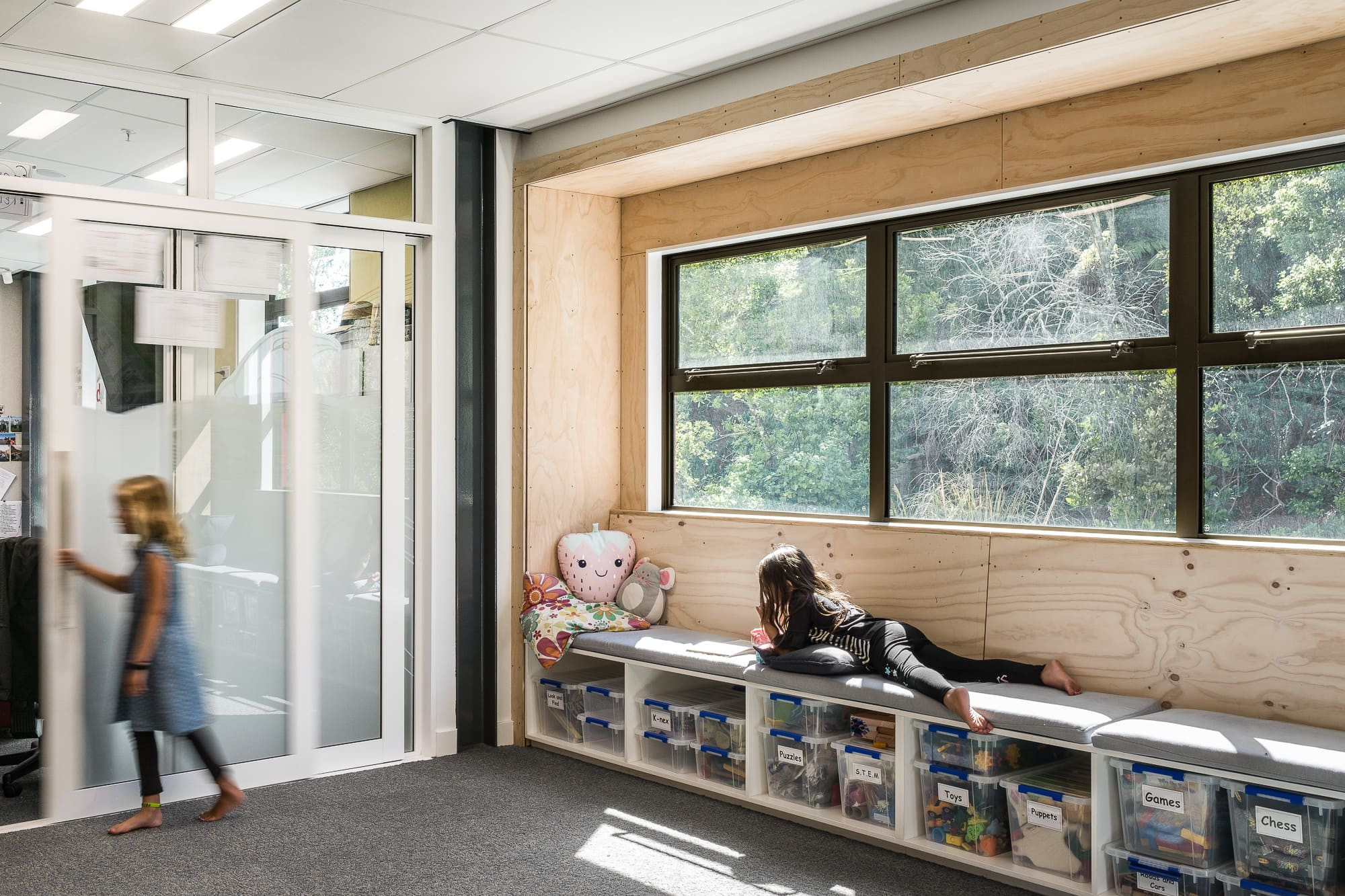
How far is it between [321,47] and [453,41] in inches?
17.9

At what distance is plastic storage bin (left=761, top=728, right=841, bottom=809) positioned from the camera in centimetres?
379

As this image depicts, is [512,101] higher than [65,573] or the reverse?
higher

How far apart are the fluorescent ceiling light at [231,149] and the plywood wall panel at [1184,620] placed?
10.4ft

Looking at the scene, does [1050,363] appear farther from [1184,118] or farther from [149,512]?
[149,512]

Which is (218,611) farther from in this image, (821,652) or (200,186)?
(821,652)

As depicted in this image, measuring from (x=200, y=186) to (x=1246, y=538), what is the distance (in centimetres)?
380

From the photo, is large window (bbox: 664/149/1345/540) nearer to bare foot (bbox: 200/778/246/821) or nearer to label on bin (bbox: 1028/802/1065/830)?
label on bin (bbox: 1028/802/1065/830)

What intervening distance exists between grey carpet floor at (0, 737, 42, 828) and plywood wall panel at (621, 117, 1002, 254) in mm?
3250

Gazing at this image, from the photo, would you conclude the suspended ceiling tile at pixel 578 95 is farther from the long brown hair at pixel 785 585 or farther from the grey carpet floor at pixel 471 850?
the grey carpet floor at pixel 471 850

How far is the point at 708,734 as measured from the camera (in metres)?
4.17

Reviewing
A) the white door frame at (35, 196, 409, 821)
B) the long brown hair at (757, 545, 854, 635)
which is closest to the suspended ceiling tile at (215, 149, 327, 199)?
the white door frame at (35, 196, 409, 821)

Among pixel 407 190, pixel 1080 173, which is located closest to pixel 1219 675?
pixel 1080 173

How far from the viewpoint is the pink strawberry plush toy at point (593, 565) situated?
4887mm

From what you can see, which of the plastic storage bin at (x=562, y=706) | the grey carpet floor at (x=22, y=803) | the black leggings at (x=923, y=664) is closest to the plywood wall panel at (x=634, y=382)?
the plastic storage bin at (x=562, y=706)
